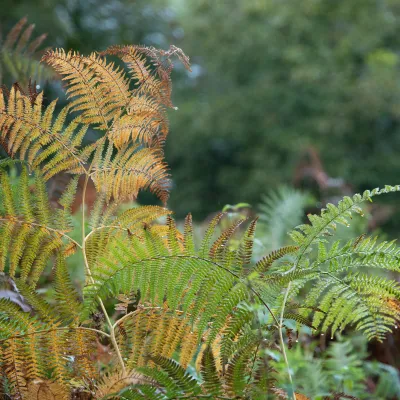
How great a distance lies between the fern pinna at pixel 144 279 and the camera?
983 millimetres

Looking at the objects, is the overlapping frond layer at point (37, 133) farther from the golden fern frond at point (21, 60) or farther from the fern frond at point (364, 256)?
the golden fern frond at point (21, 60)

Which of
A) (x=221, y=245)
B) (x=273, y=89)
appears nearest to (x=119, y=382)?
(x=221, y=245)

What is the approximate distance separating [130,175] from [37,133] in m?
0.21

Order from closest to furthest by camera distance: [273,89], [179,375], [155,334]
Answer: [179,375]
[155,334]
[273,89]

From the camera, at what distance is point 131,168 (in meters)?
1.20

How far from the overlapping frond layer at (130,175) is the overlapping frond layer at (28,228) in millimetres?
124

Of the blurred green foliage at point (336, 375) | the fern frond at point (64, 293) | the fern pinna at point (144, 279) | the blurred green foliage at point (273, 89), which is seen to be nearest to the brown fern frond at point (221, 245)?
the fern pinna at point (144, 279)

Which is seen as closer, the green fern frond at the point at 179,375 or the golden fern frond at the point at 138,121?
the green fern frond at the point at 179,375

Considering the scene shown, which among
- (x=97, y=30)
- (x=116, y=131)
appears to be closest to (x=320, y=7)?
(x=97, y=30)

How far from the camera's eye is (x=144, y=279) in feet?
3.38

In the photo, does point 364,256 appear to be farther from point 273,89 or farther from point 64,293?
point 273,89

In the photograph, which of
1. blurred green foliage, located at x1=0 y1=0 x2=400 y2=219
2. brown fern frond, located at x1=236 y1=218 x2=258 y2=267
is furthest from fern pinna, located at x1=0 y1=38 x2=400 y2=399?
blurred green foliage, located at x1=0 y1=0 x2=400 y2=219

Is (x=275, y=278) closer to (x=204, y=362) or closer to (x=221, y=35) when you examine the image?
(x=204, y=362)

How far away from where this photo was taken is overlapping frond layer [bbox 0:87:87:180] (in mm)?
1151
